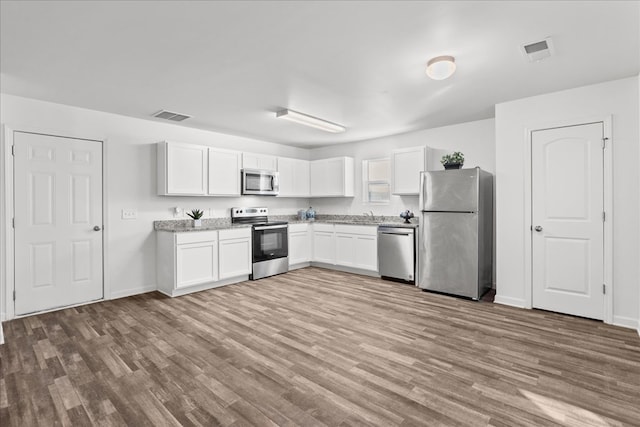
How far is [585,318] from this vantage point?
3.44m

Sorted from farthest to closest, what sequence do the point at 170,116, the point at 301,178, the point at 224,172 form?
the point at 301,178, the point at 224,172, the point at 170,116

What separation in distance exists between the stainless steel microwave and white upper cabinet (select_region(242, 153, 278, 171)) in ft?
0.35

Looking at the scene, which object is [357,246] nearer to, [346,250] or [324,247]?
[346,250]

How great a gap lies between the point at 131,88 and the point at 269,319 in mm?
2969

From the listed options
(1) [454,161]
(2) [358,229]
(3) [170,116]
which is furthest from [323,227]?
(3) [170,116]

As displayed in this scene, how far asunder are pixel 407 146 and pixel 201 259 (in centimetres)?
401

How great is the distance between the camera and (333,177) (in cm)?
634

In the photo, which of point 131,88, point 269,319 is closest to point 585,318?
point 269,319

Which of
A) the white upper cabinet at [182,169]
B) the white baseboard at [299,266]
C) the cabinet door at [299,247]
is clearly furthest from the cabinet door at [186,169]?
the white baseboard at [299,266]

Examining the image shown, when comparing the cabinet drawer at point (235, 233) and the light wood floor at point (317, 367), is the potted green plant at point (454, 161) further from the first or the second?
the cabinet drawer at point (235, 233)

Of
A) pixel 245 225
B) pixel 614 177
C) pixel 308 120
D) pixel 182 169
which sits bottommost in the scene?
pixel 245 225

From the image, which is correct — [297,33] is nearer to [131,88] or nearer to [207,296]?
[131,88]

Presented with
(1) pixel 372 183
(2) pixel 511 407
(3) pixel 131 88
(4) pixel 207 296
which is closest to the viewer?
(2) pixel 511 407

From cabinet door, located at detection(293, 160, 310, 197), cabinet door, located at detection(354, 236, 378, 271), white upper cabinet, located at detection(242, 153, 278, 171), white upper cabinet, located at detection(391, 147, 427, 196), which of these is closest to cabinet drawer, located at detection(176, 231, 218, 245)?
white upper cabinet, located at detection(242, 153, 278, 171)
